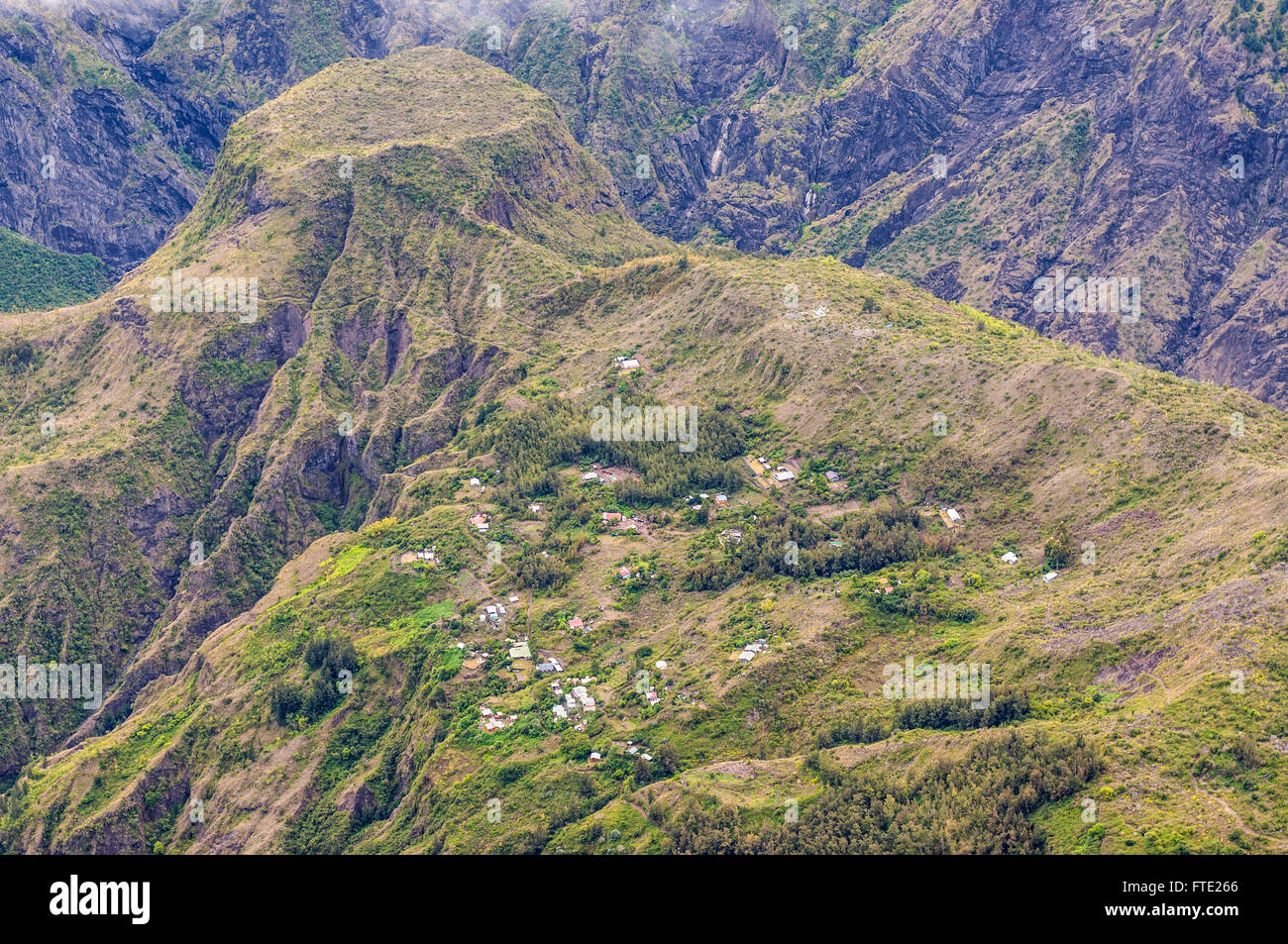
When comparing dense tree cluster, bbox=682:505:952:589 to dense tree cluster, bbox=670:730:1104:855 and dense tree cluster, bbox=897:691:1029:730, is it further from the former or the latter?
dense tree cluster, bbox=670:730:1104:855

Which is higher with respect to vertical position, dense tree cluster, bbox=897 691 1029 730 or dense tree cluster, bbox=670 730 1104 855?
dense tree cluster, bbox=897 691 1029 730

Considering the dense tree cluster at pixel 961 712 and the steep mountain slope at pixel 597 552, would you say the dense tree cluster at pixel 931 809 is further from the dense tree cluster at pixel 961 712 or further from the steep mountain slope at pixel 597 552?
the dense tree cluster at pixel 961 712

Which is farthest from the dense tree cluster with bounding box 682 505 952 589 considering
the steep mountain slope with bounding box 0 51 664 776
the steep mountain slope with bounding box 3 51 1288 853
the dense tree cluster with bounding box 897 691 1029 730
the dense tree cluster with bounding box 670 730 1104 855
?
the steep mountain slope with bounding box 0 51 664 776

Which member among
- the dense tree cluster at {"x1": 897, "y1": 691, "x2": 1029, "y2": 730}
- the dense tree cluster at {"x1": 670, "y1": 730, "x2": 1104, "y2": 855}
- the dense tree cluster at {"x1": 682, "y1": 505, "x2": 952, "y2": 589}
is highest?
the dense tree cluster at {"x1": 682, "y1": 505, "x2": 952, "y2": 589}

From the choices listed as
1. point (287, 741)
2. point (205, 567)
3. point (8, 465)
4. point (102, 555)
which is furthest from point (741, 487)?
point (8, 465)

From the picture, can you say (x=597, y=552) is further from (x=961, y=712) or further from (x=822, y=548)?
(x=961, y=712)

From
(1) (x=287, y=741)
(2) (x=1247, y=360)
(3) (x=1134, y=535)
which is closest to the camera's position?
(3) (x=1134, y=535)

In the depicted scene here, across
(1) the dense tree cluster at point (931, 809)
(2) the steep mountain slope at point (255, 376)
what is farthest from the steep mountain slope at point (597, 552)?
(2) the steep mountain slope at point (255, 376)

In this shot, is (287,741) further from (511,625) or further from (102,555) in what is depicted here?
(102,555)
